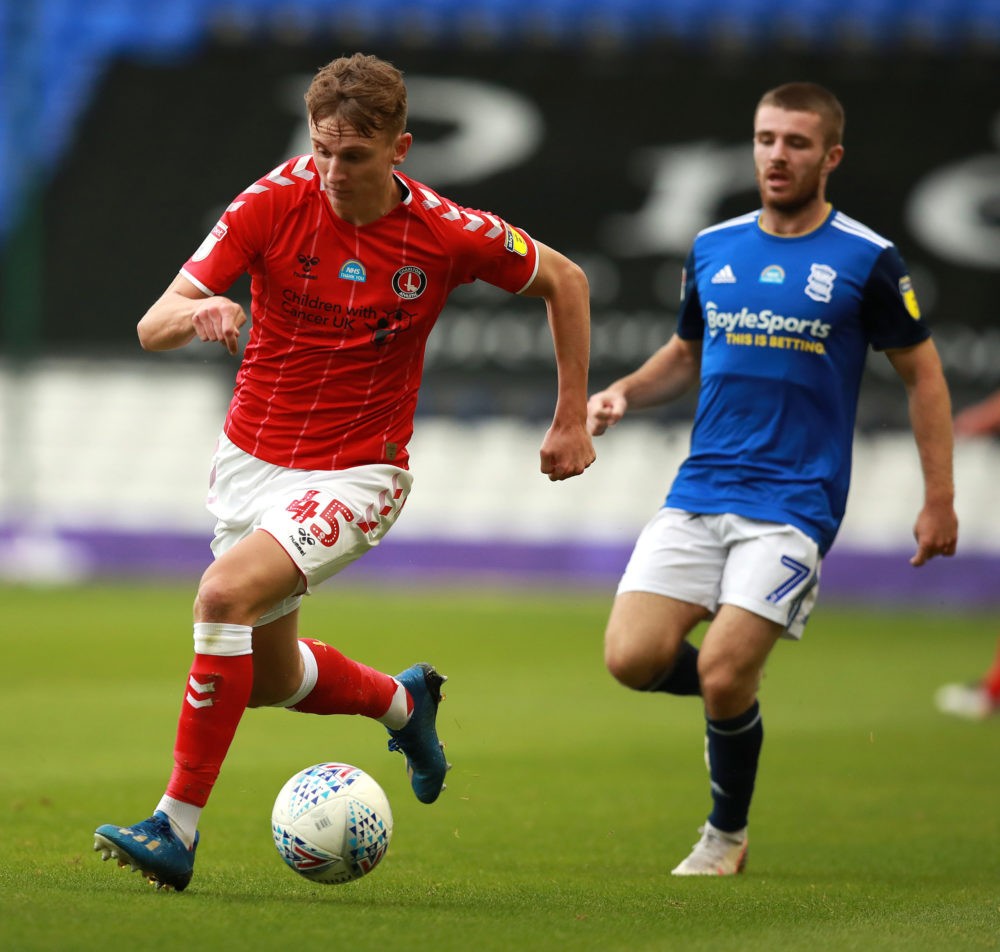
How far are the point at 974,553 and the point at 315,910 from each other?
13377 mm

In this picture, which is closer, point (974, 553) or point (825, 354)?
point (825, 354)

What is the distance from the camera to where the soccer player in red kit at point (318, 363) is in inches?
181

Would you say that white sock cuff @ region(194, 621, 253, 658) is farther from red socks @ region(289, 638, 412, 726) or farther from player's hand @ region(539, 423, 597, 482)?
player's hand @ region(539, 423, 597, 482)

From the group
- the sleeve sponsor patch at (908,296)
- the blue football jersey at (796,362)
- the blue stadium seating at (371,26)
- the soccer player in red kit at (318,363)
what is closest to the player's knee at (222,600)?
the soccer player in red kit at (318,363)

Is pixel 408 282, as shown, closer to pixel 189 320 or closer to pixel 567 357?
pixel 567 357

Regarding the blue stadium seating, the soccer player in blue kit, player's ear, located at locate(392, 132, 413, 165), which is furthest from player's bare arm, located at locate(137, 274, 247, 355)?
the blue stadium seating

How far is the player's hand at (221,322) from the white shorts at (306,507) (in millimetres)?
647

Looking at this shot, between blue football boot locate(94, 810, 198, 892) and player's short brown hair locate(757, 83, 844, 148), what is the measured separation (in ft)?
9.67

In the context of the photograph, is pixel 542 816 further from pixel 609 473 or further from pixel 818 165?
pixel 609 473

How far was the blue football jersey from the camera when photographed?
5.53m

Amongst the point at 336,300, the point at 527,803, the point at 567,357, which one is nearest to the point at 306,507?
the point at 336,300

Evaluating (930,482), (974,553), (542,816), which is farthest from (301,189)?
(974,553)

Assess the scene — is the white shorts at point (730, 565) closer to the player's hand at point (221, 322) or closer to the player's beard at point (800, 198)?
the player's beard at point (800, 198)

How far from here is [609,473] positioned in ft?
61.3
